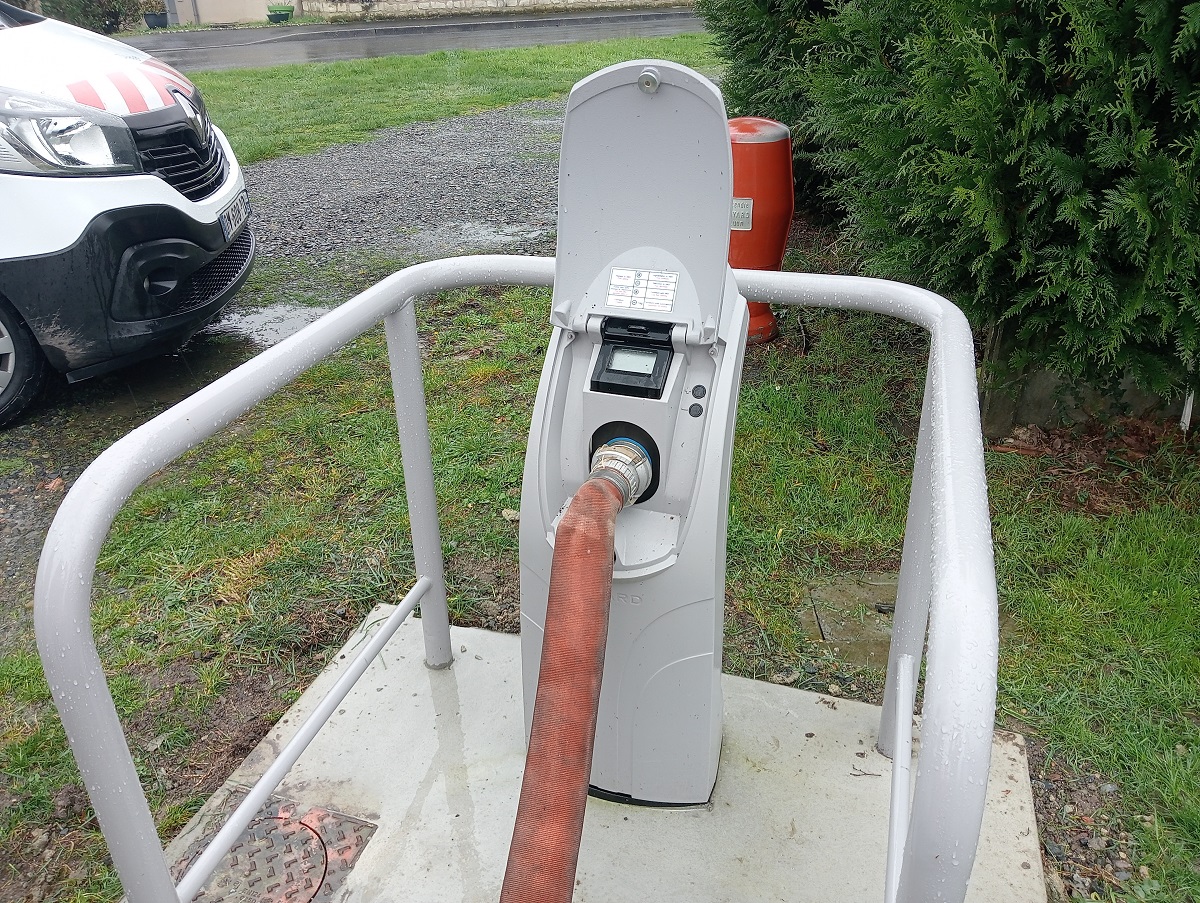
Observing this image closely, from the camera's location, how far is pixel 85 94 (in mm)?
3275

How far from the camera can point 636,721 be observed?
179cm

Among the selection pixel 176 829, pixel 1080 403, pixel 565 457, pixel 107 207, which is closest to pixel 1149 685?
pixel 1080 403

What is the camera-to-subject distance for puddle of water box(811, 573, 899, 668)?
251cm

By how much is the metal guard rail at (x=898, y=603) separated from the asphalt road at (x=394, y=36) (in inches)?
585

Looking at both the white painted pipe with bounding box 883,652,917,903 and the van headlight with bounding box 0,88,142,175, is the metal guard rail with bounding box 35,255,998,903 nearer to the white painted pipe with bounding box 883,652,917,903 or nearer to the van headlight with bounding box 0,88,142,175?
the white painted pipe with bounding box 883,652,917,903

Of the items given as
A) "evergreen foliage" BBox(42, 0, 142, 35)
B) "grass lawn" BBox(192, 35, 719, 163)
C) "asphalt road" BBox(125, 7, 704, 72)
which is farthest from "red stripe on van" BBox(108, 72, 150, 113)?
"evergreen foliage" BBox(42, 0, 142, 35)

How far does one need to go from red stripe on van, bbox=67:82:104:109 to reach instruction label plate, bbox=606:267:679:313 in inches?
106

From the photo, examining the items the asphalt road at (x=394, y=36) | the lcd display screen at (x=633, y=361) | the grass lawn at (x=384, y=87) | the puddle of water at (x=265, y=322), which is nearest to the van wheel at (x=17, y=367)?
the puddle of water at (x=265, y=322)

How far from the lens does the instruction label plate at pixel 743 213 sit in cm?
393

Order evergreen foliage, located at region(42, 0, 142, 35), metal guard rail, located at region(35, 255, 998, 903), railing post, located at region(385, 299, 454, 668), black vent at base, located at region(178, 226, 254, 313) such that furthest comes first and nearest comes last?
1. evergreen foliage, located at region(42, 0, 142, 35)
2. black vent at base, located at region(178, 226, 254, 313)
3. railing post, located at region(385, 299, 454, 668)
4. metal guard rail, located at region(35, 255, 998, 903)

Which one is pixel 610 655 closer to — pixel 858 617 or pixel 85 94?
pixel 858 617

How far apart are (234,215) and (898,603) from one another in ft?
10.5

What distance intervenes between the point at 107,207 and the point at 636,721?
2.71 metres

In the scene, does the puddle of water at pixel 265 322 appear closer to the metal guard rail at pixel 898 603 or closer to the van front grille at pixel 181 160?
the van front grille at pixel 181 160
